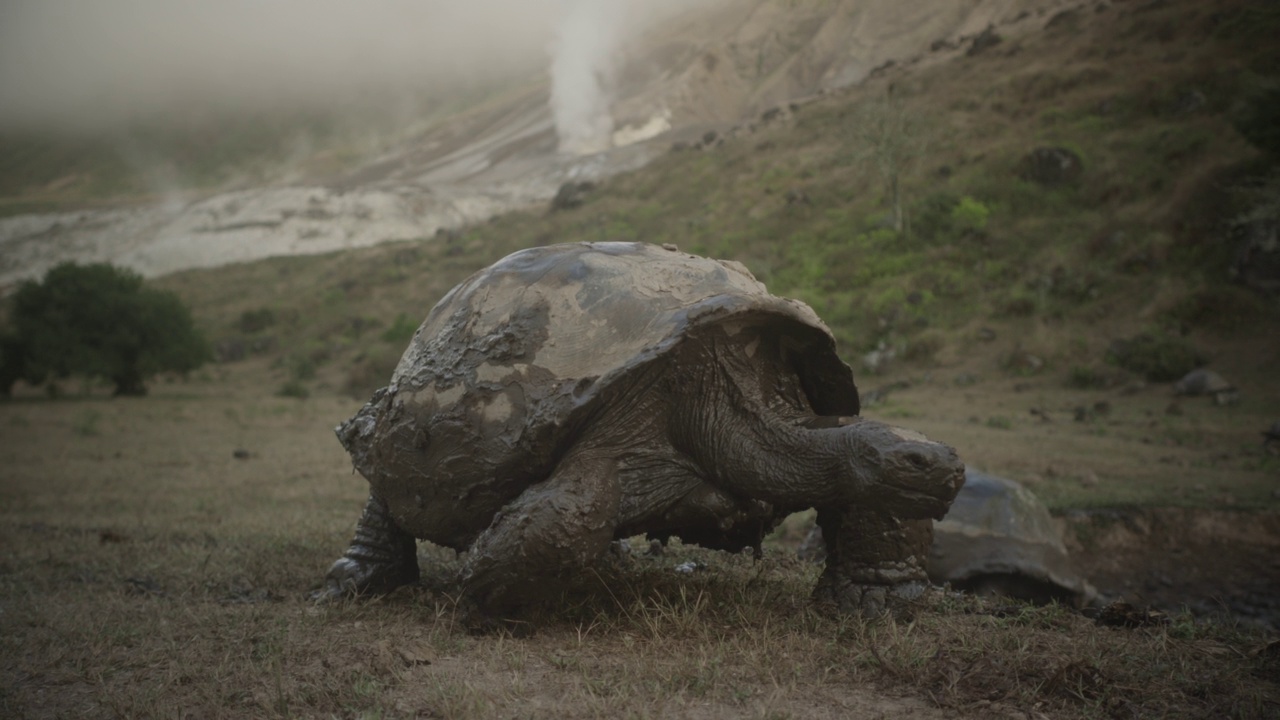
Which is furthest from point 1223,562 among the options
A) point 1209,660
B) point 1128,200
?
point 1128,200

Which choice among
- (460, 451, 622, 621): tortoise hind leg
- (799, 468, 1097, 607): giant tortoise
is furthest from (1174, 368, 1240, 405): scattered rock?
(460, 451, 622, 621): tortoise hind leg

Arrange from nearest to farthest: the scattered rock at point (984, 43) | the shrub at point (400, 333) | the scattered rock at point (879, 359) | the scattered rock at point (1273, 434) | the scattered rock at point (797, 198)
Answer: the scattered rock at point (1273, 434) → the scattered rock at point (879, 359) → the shrub at point (400, 333) → the scattered rock at point (797, 198) → the scattered rock at point (984, 43)

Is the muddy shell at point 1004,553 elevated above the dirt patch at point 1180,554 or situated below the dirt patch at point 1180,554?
above

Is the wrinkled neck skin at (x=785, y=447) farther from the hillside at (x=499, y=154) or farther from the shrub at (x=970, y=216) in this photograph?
the hillside at (x=499, y=154)

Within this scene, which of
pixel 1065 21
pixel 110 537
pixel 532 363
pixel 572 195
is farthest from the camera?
pixel 572 195

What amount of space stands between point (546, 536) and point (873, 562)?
1.49 meters

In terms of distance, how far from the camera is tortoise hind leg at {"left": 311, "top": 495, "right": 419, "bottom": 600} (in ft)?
15.2

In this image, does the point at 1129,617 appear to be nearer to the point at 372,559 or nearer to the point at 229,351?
the point at 372,559

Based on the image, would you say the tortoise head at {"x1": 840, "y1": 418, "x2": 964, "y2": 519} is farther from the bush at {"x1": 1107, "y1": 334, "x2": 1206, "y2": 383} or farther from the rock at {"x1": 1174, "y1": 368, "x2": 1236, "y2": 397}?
the bush at {"x1": 1107, "y1": 334, "x2": 1206, "y2": 383}

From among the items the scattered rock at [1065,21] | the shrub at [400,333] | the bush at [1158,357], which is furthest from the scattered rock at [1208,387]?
the scattered rock at [1065,21]

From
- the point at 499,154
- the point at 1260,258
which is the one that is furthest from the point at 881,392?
the point at 499,154

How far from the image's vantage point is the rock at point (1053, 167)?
Answer: 75.1 ft

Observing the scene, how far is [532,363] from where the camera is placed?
3832 millimetres

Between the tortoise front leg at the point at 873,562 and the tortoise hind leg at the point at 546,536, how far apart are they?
1055mm
